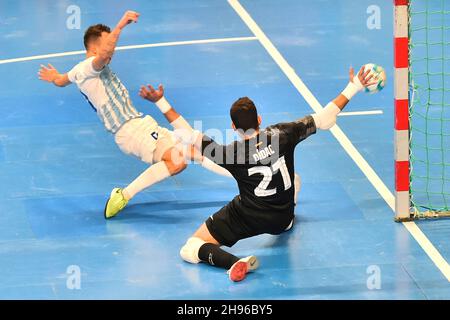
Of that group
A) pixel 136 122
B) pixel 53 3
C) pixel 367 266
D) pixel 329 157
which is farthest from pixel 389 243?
pixel 53 3

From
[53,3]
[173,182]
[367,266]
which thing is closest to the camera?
[367,266]

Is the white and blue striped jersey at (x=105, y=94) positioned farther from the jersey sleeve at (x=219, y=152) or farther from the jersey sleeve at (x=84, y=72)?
the jersey sleeve at (x=219, y=152)

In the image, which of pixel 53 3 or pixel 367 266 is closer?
pixel 367 266

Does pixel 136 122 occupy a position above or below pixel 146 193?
above

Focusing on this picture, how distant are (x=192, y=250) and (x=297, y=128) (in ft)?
4.81

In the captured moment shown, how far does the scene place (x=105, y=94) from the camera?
10.1 metres

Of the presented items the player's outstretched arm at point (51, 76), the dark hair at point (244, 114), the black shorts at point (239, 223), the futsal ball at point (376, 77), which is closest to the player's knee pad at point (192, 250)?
the black shorts at point (239, 223)

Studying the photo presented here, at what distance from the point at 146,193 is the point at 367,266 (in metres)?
2.87

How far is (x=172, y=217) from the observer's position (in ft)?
32.5

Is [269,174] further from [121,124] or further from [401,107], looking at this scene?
[121,124]

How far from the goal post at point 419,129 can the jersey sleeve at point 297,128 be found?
94cm

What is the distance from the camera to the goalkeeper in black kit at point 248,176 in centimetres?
870

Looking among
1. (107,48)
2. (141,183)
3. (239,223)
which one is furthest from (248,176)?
(107,48)
